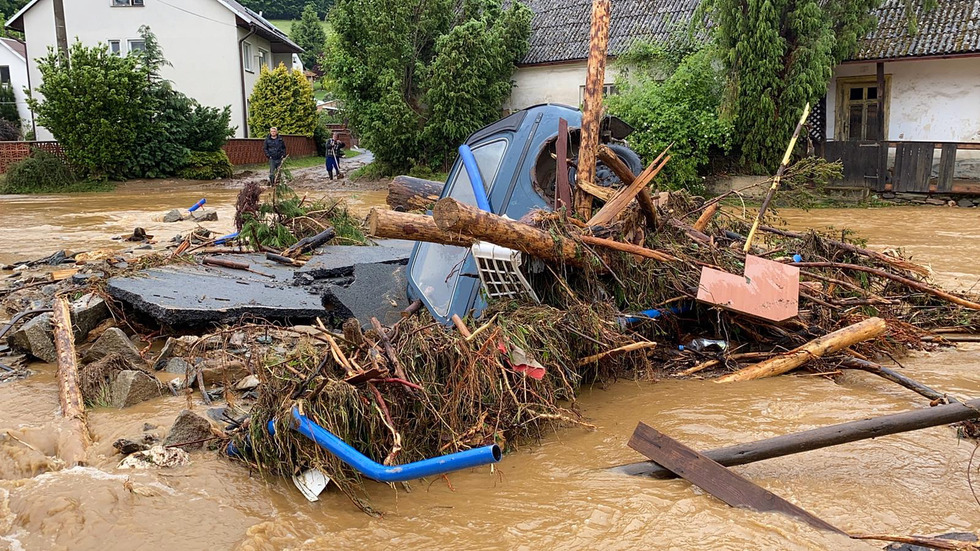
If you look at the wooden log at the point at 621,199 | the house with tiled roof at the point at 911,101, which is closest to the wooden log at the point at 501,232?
the wooden log at the point at 621,199

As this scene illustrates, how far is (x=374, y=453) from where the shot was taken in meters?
3.77

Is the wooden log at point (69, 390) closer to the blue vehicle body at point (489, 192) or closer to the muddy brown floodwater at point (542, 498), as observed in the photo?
the muddy brown floodwater at point (542, 498)

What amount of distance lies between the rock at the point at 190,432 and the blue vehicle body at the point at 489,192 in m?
1.68

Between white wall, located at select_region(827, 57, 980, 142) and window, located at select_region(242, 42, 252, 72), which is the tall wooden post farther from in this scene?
window, located at select_region(242, 42, 252, 72)

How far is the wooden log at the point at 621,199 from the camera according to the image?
5309 mm

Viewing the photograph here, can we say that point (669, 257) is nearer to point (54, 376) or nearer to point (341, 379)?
point (341, 379)

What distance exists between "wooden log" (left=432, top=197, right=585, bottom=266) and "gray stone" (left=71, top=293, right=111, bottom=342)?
A: 366 centimetres

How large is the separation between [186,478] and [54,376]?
2.51 m

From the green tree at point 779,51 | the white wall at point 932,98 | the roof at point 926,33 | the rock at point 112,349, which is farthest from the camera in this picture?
the white wall at point 932,98

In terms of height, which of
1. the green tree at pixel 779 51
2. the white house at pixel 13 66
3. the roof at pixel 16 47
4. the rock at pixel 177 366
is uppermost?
the roof at pixel 16 47

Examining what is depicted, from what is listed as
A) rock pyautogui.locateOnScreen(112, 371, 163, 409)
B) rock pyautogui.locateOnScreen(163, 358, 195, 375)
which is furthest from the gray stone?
rock pyautogui.locateOnScreen(112, 371, 163, 409)

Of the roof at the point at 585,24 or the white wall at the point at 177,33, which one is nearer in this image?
the roof at the point at 585,24

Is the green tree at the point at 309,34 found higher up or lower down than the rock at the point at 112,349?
higher up

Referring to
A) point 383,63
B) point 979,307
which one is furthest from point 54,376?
point 383,63
